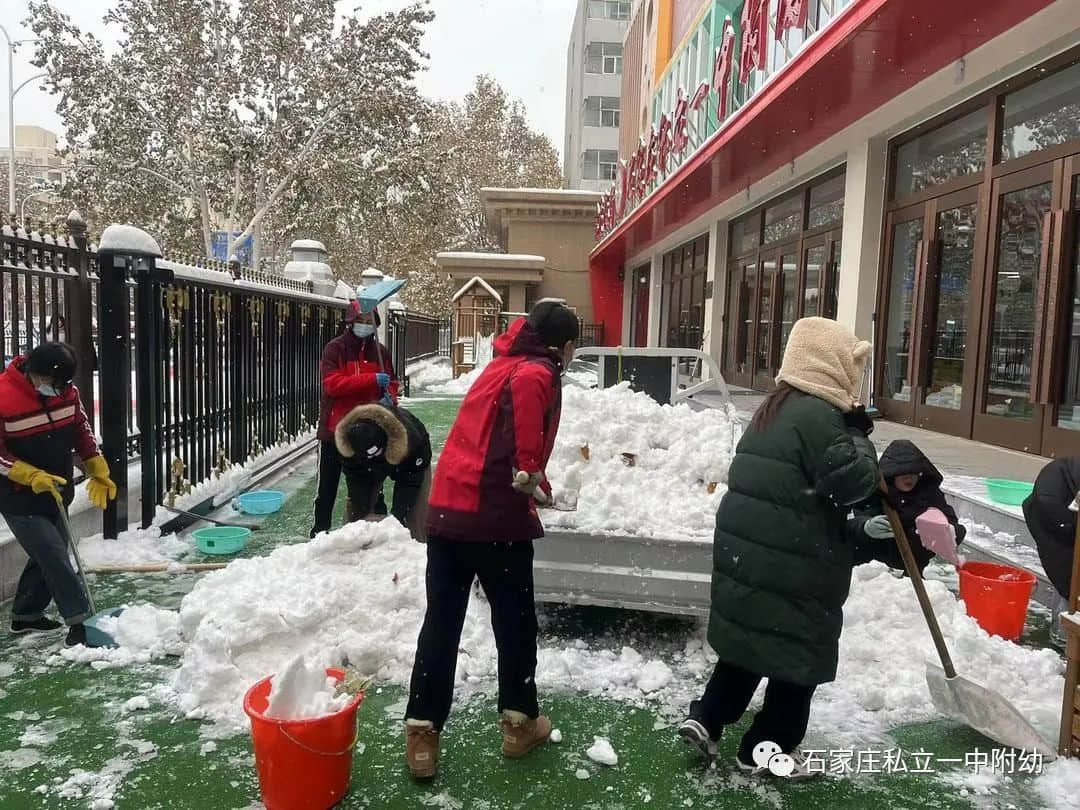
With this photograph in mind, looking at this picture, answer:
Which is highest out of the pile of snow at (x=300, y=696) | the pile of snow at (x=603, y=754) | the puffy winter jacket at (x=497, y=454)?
the puffy winter jacket at (x=497, y=454)

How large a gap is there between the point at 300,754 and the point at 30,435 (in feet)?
7.56

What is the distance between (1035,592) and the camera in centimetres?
464

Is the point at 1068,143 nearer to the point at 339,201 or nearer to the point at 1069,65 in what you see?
the point at 1069,65

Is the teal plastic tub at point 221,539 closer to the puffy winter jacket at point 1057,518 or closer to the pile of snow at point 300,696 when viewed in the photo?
the pile of snow at point 300,696

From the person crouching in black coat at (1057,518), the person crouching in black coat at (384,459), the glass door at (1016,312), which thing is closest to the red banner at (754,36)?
the glass door at (1016,312)

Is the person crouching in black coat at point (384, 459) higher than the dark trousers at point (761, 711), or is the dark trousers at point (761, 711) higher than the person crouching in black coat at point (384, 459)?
the person crouching in black coat at point (384, 459)

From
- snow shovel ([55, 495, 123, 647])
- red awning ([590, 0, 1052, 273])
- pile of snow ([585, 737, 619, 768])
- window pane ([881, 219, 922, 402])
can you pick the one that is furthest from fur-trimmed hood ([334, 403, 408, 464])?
window pane ([881, 219, 922, 402])

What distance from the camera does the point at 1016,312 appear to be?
7750 millimetres

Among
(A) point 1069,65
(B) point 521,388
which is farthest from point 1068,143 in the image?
(B) point 521,388

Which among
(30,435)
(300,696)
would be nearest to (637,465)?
(300,696)

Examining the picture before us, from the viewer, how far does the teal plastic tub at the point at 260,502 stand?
6.37m

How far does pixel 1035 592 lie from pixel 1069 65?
5.26 m

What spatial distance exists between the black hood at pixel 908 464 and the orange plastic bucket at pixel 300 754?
3088mm

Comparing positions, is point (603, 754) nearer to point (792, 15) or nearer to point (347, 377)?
point (347, 377)
